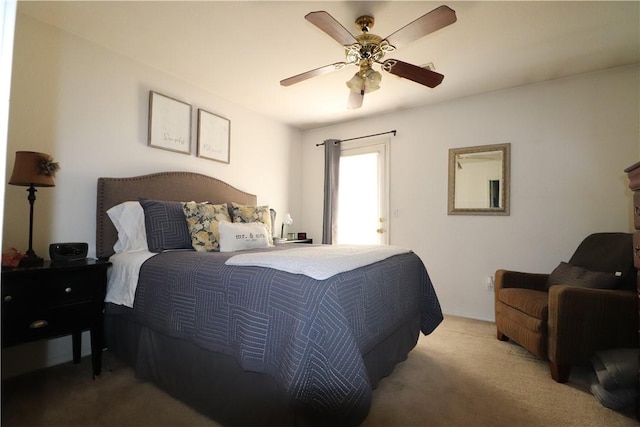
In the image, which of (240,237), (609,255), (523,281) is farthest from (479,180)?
(240,237)

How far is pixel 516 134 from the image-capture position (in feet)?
10.4

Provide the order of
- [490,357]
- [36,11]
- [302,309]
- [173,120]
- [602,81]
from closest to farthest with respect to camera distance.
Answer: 1. [302,309]
2. [36,11]
3. [490,357]
4. [602,81]
5. [173,120]

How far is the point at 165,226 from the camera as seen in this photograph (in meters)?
2.39

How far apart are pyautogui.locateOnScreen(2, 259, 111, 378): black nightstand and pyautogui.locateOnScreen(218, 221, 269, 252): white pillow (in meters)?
0.77

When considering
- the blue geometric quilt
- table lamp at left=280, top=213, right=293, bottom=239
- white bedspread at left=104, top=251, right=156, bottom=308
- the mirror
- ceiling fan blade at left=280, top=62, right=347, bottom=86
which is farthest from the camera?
table lamp at left=280, top=213, right=293, bottom=239

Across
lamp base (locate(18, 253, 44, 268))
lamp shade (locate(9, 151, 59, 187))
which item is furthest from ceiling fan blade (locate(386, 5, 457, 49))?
lamp base (locate(18, 253, 44, 268))

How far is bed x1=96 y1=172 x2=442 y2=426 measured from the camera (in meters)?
1.29

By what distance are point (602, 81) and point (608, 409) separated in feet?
8.96

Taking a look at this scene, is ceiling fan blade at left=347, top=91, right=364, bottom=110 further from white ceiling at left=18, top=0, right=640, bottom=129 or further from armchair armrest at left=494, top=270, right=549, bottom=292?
armchair armrest at left=494, top=270, right=549, bottom=292

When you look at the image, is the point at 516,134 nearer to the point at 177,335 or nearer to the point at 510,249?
the point at 510,249

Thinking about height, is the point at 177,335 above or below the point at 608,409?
above

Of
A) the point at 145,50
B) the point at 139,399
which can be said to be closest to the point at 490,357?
the point at 139,399

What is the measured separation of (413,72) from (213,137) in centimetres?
226

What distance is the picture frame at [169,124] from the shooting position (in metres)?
2.85
